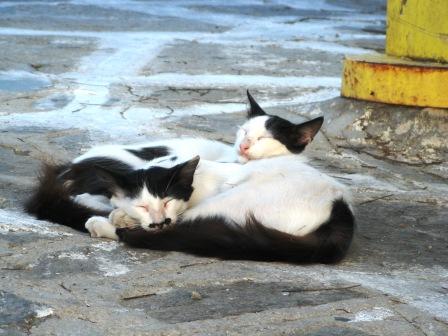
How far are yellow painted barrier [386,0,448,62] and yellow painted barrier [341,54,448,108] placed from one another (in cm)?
11

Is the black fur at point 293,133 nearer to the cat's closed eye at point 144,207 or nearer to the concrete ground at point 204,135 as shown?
the concrete ground at point 204,135

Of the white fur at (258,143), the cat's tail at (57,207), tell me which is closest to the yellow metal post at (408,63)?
the white fur at (258,143)

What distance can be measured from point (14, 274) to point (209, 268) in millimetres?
614

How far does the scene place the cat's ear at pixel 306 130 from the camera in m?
4.14

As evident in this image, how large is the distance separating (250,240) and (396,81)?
216 centimetres

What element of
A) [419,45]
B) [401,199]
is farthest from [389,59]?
[401,199]

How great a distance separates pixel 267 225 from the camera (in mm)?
3189

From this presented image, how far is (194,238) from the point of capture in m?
3.14

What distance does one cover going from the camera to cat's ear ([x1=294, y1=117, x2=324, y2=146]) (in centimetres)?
414

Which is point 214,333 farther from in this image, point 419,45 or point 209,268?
point 419,45

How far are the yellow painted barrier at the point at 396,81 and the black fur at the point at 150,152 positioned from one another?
1576 millimetres

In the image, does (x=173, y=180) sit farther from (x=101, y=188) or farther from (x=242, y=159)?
(x=242, y=159)

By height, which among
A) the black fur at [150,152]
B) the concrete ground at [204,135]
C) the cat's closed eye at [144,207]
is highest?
the black fur at [150,152]

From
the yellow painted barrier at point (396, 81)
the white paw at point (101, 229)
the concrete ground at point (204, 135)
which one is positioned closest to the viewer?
the concrete ground at point (204, 135)
